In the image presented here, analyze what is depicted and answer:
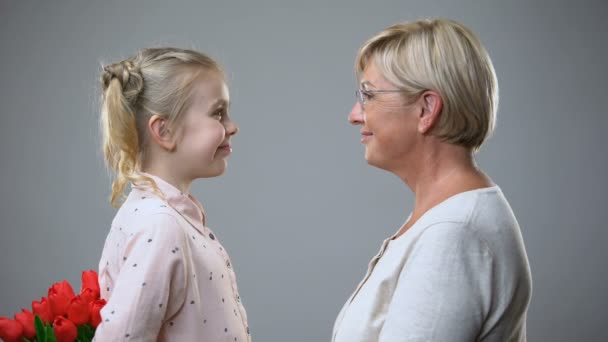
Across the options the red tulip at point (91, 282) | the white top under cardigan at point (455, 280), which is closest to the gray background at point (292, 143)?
the red tulip at point (91, 282)

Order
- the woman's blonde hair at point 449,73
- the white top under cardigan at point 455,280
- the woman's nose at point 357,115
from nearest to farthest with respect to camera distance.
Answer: the white top under cardigan at point 455,280 → the woman's blonde hair at point 449,73 → the woman's nose at point 357,115

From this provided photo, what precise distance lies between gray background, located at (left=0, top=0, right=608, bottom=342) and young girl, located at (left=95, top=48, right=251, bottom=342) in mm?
2103

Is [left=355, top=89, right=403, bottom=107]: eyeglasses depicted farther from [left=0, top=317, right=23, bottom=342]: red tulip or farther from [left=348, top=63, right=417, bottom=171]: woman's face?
[left=0, top=317, right=23, bottom=342]: red tulip

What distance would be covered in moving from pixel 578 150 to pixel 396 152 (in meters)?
2.85

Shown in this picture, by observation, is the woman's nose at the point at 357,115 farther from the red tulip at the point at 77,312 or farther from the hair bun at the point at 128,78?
the red tulip at the point at 77,312

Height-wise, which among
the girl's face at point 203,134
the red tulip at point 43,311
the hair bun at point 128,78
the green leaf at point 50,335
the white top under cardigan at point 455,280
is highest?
the hair bun at point 128,78

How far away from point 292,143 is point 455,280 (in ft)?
9.20

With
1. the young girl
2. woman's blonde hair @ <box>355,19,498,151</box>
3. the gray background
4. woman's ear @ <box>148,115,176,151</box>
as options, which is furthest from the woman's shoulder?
the gray background

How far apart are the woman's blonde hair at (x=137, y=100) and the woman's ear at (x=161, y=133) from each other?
0.02 metres

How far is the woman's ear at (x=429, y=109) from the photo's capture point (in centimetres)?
170

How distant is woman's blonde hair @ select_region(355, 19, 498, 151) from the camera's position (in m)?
1.68

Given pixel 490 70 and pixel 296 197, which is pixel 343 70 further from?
pixel 490 70

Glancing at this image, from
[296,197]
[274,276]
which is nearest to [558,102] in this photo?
[296,197]

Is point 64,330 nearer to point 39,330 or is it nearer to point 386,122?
point 39,330
